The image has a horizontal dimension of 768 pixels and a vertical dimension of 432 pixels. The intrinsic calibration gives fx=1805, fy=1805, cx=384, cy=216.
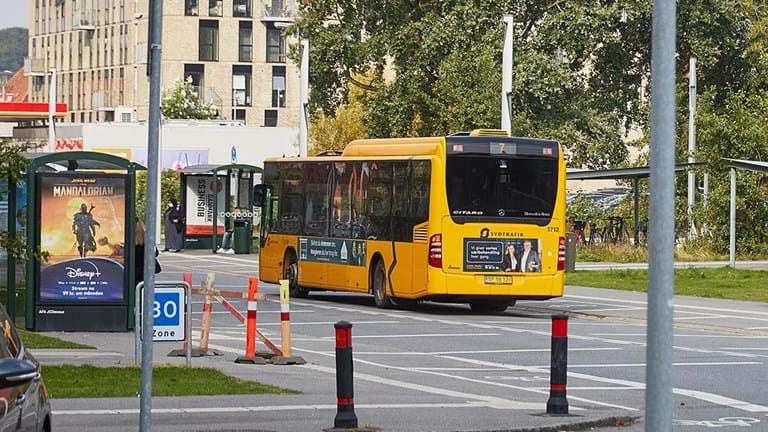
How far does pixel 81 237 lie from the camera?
24.8 m

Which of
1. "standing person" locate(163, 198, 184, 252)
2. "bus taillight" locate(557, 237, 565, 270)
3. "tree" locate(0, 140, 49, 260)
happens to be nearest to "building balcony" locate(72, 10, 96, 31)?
"standing person" locate(163, 198, 184, 252)

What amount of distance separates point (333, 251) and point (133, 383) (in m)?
16.5

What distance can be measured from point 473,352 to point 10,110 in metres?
88.7

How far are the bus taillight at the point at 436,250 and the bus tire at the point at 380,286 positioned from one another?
6.54ft

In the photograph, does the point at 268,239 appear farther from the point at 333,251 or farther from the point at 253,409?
the point at 253,409

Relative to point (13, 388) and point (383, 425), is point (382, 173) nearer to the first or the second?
point (383, 425)

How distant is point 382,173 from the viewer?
32.4m

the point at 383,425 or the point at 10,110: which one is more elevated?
the point at 10,110

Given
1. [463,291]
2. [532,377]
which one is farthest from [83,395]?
[463,291]

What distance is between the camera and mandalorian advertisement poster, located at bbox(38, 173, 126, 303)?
81.0ft

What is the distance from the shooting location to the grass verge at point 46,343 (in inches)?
875

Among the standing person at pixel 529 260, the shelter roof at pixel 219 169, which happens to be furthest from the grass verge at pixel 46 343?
the shelter roof at pixel 219 169

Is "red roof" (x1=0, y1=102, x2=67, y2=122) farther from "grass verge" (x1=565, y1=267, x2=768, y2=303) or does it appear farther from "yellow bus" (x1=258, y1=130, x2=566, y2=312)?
"yellow bus" (x1=258, y1=130, x2=566, y2=312)

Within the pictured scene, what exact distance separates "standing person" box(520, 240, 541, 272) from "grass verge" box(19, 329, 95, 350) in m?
9.51
